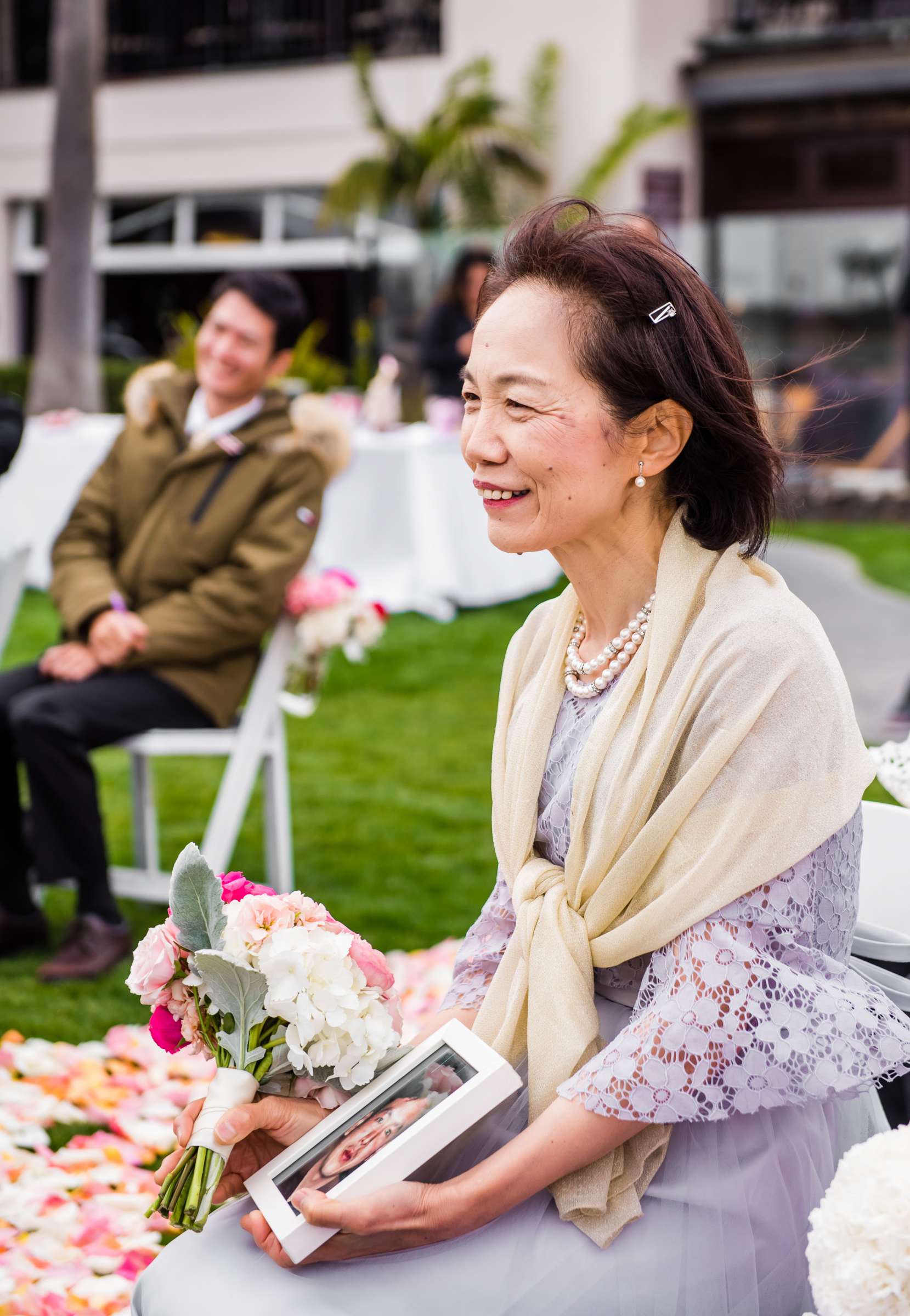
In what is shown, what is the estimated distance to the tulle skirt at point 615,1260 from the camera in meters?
1.56

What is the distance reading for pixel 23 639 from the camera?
819cm

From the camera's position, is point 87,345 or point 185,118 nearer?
point 87,345

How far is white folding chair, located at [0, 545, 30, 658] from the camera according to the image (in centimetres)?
423

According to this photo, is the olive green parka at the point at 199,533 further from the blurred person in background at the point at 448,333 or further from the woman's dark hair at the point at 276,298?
the blurred person in background at the point at 448,333

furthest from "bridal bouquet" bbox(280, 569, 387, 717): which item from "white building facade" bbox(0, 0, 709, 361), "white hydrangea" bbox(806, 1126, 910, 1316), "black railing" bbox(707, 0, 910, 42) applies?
"black railing" bbox(707, 0, 910, 42)

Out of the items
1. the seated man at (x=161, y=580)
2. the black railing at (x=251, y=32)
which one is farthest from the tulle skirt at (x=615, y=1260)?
the black railing at (x=251, y=32)

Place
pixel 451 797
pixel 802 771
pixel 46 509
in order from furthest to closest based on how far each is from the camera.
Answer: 1. pixel 46 509
2. pixel 451 797
3. pixel 802 771

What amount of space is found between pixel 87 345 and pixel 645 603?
1161cm

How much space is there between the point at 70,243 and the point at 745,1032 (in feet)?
40.1

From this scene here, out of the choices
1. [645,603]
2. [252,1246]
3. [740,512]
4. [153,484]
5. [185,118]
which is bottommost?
[252,1246]

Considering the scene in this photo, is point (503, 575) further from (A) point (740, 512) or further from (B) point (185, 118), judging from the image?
(B) point (185, 118)

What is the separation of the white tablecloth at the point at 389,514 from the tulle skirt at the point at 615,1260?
7.07m

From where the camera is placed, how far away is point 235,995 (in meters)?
1.58

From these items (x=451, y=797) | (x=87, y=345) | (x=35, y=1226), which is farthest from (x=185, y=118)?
(x=35, y=1226)
